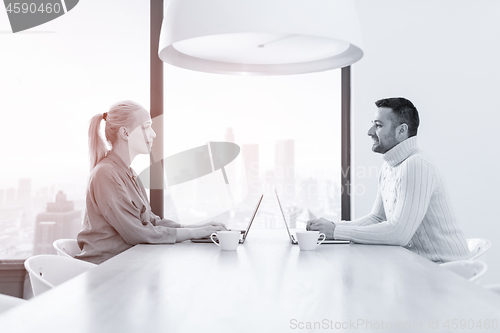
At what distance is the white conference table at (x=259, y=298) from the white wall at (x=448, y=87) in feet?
6.98

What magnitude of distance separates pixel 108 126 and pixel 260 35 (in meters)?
1.18

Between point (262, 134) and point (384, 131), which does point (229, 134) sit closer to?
point (262, 134)

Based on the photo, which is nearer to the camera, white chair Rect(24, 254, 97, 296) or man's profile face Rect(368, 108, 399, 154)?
white chair Rect(24, 254, 97, 296)

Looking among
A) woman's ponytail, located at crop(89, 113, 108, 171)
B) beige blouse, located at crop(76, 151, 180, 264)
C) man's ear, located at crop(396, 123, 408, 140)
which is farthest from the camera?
man's ear, located at crop(396, 123, 408, 140)

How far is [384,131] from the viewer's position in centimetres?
271

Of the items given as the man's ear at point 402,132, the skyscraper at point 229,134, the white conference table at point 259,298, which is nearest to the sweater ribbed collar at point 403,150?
the man's ear at point 402,132

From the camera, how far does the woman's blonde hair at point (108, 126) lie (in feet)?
8.16

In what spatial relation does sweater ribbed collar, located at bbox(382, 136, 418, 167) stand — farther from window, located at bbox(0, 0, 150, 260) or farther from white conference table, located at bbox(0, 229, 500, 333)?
window, located at bbox(0, 0, 150, 260)

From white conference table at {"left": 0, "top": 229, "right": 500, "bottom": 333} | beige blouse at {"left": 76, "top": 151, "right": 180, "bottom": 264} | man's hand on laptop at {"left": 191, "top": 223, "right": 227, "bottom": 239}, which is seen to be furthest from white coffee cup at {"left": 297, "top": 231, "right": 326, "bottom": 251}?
beige blouse at {"left": 76, "top": 151, "right": 180, "bottom": 264}

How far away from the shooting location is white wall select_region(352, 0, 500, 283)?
363cm

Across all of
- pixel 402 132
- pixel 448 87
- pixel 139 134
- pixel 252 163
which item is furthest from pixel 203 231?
pixel 448 87

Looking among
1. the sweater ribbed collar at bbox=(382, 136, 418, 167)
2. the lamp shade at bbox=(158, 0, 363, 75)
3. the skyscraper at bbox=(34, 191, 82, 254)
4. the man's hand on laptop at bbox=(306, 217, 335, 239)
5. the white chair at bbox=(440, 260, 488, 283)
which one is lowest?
the skyscraper at bbox=(34, 191, 82, 254)

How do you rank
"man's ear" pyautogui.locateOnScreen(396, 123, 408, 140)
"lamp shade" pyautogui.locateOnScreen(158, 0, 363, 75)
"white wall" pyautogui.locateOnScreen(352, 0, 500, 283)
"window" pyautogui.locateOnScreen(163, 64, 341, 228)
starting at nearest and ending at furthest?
"lamp shade" pyautogui.locateOnScreen(158, 0, 363, 75)
"man's ear" pyautogui.locateOnScreen(396, 123, 408, 140)
"white wall" pyautogui.locateOnScreen(352, 0, 500, 283)
"window" pyautogui.locateOnScreen(163, 64, 341, 228)

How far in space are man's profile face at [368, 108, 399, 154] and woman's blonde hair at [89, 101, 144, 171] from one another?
1.43 meters
